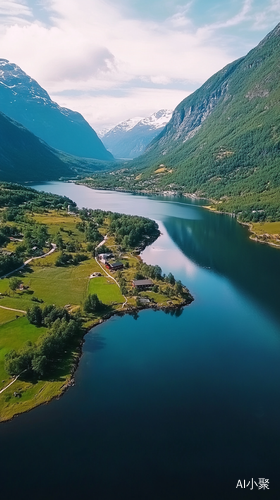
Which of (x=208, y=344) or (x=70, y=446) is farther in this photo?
(x=208, y=344)

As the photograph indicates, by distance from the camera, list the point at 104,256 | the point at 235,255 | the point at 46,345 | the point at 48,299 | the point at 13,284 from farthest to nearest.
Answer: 1. the point at 235,255
2. the point at 104,256
3. the point at 13,284
4. the point at 48,299
5. the point at 46,345

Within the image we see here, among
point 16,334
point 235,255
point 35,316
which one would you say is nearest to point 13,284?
point 35,316

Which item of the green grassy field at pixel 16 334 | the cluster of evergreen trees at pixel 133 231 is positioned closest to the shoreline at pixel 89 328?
the green grassy field at pixel 16 334

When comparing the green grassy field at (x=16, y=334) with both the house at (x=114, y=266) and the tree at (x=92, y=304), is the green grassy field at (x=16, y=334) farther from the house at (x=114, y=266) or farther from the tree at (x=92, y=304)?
the house at (x=114, y=266)

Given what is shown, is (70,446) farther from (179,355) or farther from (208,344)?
(208,344)

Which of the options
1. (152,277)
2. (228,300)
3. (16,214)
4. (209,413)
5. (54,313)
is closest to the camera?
(209,413)

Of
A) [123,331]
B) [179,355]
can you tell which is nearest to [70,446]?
[179,355]

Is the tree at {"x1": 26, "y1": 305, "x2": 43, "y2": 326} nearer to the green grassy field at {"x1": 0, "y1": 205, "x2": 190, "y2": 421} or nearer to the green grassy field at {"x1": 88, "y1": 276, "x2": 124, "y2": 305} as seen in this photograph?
the green grassy field at {"x1": 0, "y1": 205, "x2": 190, "y2": 421}

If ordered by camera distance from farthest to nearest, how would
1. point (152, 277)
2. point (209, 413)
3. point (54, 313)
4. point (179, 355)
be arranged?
point (152, 277) → point (54, 313) → point (179, 355) → point (209, 413)

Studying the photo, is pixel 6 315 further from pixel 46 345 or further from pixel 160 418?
pixel 160 418
